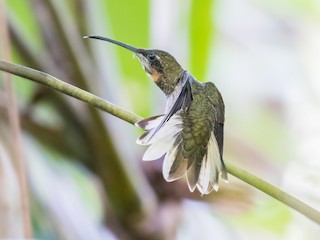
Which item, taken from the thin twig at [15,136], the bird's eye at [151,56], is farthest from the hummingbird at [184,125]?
the thin twig at [15,136]

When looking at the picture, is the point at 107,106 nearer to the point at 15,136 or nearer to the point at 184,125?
the point at 184,125

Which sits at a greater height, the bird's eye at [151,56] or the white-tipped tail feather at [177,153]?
the bird's eye at [151,56]

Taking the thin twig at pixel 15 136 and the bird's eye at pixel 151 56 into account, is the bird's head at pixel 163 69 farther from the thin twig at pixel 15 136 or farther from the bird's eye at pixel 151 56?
the thin twig at pixel 15 136

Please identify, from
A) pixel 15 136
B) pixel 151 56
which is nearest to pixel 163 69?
pixel 151 56

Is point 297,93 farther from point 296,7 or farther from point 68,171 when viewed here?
point 68,171

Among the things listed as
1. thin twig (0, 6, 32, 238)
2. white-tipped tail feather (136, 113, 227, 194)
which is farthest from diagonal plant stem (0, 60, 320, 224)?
thin twig (0, 6, 32, 238)

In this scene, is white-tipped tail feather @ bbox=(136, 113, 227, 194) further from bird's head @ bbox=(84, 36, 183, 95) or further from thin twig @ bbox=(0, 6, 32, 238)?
thin twig @ bbox=(0, 6, 32, 238)

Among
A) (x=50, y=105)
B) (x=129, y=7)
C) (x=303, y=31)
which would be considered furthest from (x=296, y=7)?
(x=50, y=105)
